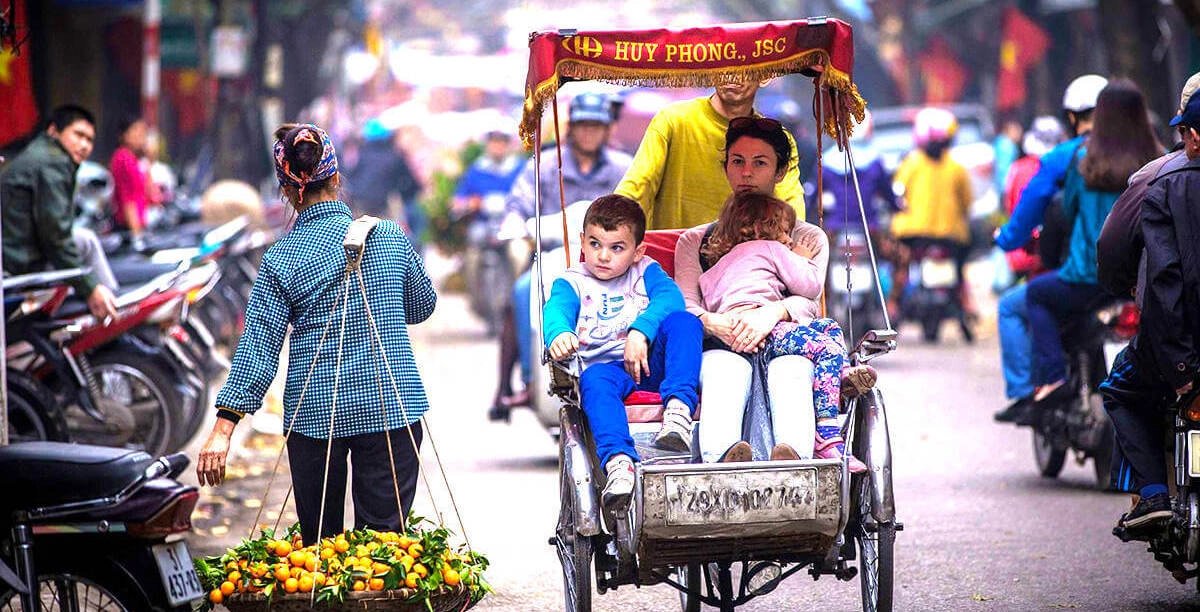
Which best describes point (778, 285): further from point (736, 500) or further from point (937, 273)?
point (937, 273)

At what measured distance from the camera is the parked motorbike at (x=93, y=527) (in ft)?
16.1

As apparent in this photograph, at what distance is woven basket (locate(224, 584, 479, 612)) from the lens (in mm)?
4895

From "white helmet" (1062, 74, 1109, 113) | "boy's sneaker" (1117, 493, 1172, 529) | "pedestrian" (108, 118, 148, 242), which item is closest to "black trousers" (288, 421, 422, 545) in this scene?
"boy's sneaker" (1117, 493, 1172, 529)

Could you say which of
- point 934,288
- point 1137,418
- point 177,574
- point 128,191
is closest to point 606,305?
point 177,574

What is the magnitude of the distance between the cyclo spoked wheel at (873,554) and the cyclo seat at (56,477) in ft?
7.12

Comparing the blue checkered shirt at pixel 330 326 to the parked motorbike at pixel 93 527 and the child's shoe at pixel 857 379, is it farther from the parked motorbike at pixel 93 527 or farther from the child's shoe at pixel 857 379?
the child's shoe at pixel 857 379

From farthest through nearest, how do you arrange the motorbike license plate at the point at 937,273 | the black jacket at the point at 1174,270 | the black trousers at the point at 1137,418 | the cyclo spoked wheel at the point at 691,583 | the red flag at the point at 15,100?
the motorbike license plate at the point at 937,273 → the red flag at the point at 15,100 → the black trousers at the point at 1137,418 → the cyclo spoked wheel at the point at 691,583 → the black jacket at the point at 1174,270

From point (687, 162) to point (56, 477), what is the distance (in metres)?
2.93

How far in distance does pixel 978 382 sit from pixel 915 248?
3.44 meters

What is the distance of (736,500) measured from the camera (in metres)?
5.06

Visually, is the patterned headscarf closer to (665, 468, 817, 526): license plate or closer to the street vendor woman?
the street vendor woman

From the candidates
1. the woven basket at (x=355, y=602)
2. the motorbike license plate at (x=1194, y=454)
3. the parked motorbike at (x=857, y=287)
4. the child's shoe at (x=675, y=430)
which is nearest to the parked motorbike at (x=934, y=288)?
the parked motorbike at (x=857, y=287)

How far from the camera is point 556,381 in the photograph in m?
5.58

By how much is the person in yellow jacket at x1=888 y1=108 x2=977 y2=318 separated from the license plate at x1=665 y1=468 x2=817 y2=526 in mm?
12294
